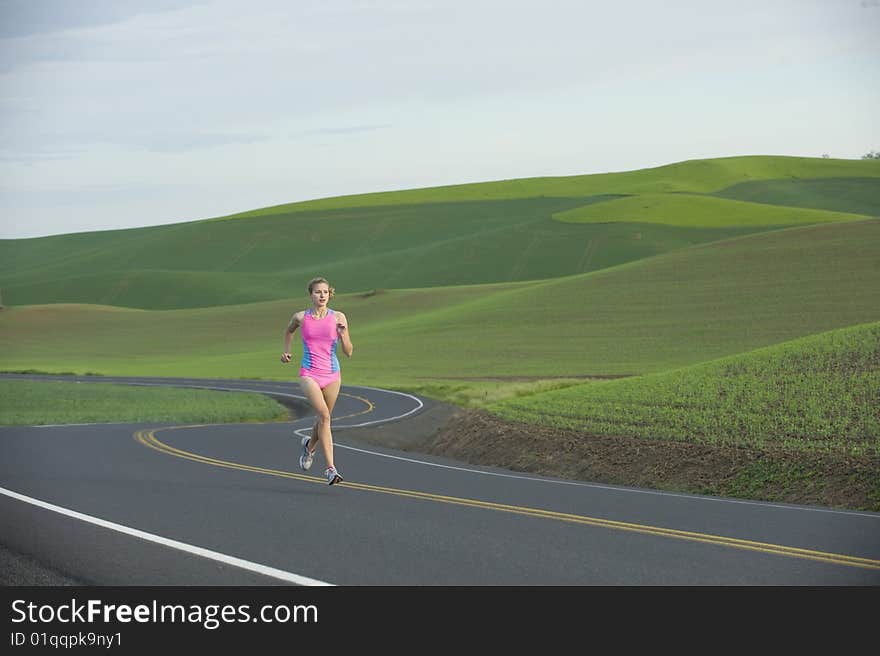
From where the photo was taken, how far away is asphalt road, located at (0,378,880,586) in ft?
27.4

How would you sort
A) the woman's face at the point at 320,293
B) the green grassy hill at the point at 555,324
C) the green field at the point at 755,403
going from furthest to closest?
1. the green grassy hill at the point at 555,324
2. the green field at the point at 755,403
3. the woman's face at the point at 320,293

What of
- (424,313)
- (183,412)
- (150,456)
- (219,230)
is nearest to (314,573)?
(150,456)

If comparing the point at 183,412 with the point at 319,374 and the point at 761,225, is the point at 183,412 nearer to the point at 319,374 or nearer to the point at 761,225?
the point at 319,374

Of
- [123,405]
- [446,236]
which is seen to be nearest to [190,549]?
[123,405]

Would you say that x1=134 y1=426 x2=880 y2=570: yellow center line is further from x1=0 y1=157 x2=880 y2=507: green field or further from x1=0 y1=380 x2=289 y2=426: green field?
x1=0 y1=380 x2=289 y2=426: green field

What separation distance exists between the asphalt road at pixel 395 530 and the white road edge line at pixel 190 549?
0.02 metres

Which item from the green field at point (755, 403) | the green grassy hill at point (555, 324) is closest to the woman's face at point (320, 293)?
the green field at point (755, 403)

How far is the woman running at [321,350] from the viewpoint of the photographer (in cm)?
1272

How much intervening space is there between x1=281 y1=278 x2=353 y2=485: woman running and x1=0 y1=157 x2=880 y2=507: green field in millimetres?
6188

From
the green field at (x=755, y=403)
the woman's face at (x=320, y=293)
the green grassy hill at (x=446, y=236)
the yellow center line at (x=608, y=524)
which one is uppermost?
the green grassy hill at (x=446, y=236)

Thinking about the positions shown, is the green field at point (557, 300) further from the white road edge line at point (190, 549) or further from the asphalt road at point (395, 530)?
the white road edge line at point (190, 549)

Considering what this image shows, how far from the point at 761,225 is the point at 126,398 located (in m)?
97.9

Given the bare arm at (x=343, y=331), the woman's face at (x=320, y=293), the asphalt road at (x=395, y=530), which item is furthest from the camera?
the bare arm at (x=343, y=331)

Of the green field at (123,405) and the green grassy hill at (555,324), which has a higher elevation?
the green grassy hill at (555,324)
